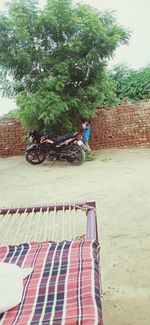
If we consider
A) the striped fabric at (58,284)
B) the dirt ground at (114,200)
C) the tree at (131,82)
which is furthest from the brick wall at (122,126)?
the striped fabric at (58,284)

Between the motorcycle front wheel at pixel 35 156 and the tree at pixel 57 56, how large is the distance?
0.64m

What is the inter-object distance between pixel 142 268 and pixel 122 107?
6664 millimetres

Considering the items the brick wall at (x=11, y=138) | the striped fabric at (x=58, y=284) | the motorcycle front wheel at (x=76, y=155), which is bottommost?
the striped fabric at (x=58, y=284)

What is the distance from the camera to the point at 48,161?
843 cm

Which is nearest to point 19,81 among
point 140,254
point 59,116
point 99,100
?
point 59,116

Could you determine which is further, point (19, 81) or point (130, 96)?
point (130, 96)

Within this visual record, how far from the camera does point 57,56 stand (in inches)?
322

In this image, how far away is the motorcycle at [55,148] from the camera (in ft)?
25.3

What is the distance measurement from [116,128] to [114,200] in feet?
15.3

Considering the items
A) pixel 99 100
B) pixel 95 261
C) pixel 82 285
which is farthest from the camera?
pixel 99 100

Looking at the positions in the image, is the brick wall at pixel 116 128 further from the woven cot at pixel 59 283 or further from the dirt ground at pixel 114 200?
the woven cot at pixel 59 283

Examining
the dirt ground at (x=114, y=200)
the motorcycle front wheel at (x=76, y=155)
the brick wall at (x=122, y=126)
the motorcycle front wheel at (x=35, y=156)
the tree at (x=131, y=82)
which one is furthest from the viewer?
the tree at (x=131, y=82)

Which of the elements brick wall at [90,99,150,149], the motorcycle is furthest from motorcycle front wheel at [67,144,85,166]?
Result: brick wall at [90,99,150,149]

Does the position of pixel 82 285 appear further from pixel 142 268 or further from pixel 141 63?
pixel 141 63
